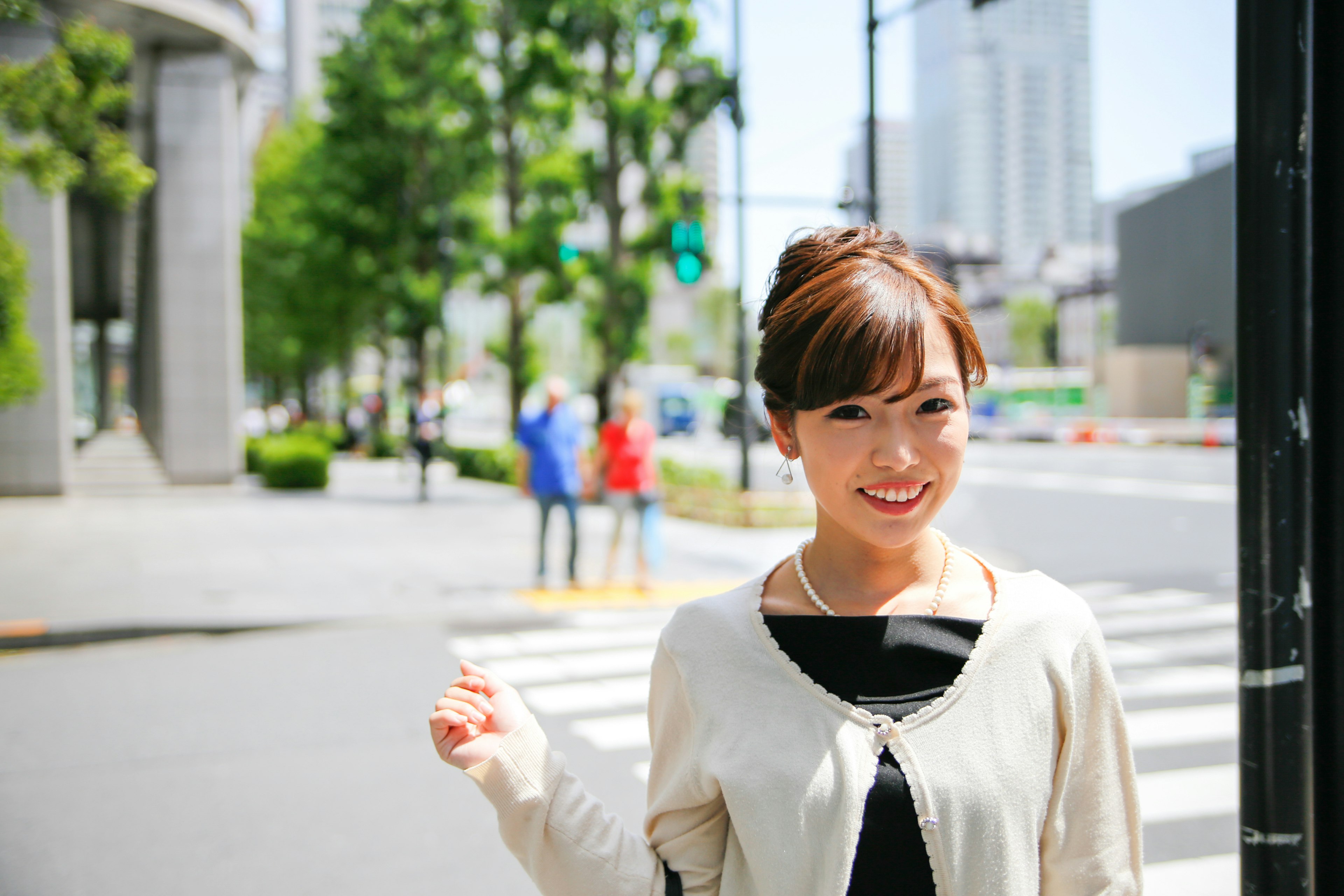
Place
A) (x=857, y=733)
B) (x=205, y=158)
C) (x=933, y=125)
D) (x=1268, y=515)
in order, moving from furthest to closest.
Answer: (x=933, y=125), (x=205, y=158), (x=1268, y=515), (x=857, y=733)

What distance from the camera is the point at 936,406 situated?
1523mm

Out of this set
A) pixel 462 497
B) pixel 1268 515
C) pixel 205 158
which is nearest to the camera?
pixel 1268 515

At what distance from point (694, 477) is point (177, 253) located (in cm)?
1259

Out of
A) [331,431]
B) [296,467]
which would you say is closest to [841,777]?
[296,467]

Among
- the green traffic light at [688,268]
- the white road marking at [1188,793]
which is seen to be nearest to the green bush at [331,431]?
the green traffic light at [688,268]

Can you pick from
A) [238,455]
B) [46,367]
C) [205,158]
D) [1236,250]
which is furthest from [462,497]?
[1236,250]

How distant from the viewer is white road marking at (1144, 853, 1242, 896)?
13.5 feet

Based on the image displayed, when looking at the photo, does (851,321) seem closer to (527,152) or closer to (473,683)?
(473,683)

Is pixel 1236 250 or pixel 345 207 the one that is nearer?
pixel 1236 250

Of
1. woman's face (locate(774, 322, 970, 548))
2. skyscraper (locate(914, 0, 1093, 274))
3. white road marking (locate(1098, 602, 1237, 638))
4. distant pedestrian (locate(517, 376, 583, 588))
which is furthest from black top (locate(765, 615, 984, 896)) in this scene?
distant pedestrian (locate(517, 376, 583, 588))

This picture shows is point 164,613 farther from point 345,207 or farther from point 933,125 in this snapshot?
point 345,207

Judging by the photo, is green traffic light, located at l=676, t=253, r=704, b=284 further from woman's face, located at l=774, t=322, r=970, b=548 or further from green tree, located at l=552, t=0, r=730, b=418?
woman's face, located at l=774, t=322, r=970, b=548

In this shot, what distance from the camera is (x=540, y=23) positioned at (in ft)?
66.3

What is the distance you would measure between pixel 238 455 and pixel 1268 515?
24.4 m
